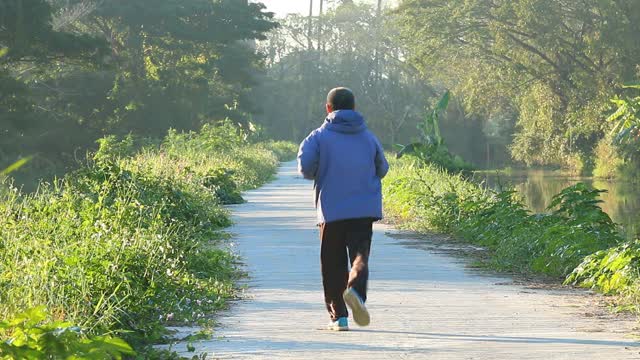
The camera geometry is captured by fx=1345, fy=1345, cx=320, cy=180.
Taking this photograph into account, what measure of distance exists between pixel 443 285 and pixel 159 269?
3.37 meters

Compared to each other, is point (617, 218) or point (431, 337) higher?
point (431, 337)

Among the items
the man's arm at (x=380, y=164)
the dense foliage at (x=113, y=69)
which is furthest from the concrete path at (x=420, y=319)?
the dense foliage at (x=113, y=69)

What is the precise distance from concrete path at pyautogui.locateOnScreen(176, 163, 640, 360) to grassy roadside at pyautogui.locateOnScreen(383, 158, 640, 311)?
44 centimetres

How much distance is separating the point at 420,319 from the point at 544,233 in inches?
213

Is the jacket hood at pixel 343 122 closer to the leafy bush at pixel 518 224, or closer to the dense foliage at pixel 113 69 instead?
the leafy bush at pixel 518 224

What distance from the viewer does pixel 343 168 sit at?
10.4m

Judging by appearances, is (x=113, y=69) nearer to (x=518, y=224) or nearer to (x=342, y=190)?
(x=518, y=224)

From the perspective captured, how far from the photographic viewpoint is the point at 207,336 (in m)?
9.97

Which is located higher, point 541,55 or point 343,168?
point 343,168

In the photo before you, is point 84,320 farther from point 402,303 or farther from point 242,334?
point 402,303

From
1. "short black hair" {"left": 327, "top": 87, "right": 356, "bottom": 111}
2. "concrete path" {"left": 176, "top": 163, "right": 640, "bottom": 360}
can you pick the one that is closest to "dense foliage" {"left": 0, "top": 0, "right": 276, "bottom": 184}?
"concrete path" {"left": 176, "top": 163, "right": 640, "bottom": 360}

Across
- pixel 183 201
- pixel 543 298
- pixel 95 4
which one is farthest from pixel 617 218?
pixel 95 4

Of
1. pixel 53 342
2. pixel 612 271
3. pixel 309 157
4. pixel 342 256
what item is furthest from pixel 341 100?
pixel 53 342

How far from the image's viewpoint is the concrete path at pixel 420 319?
9.32 metres
